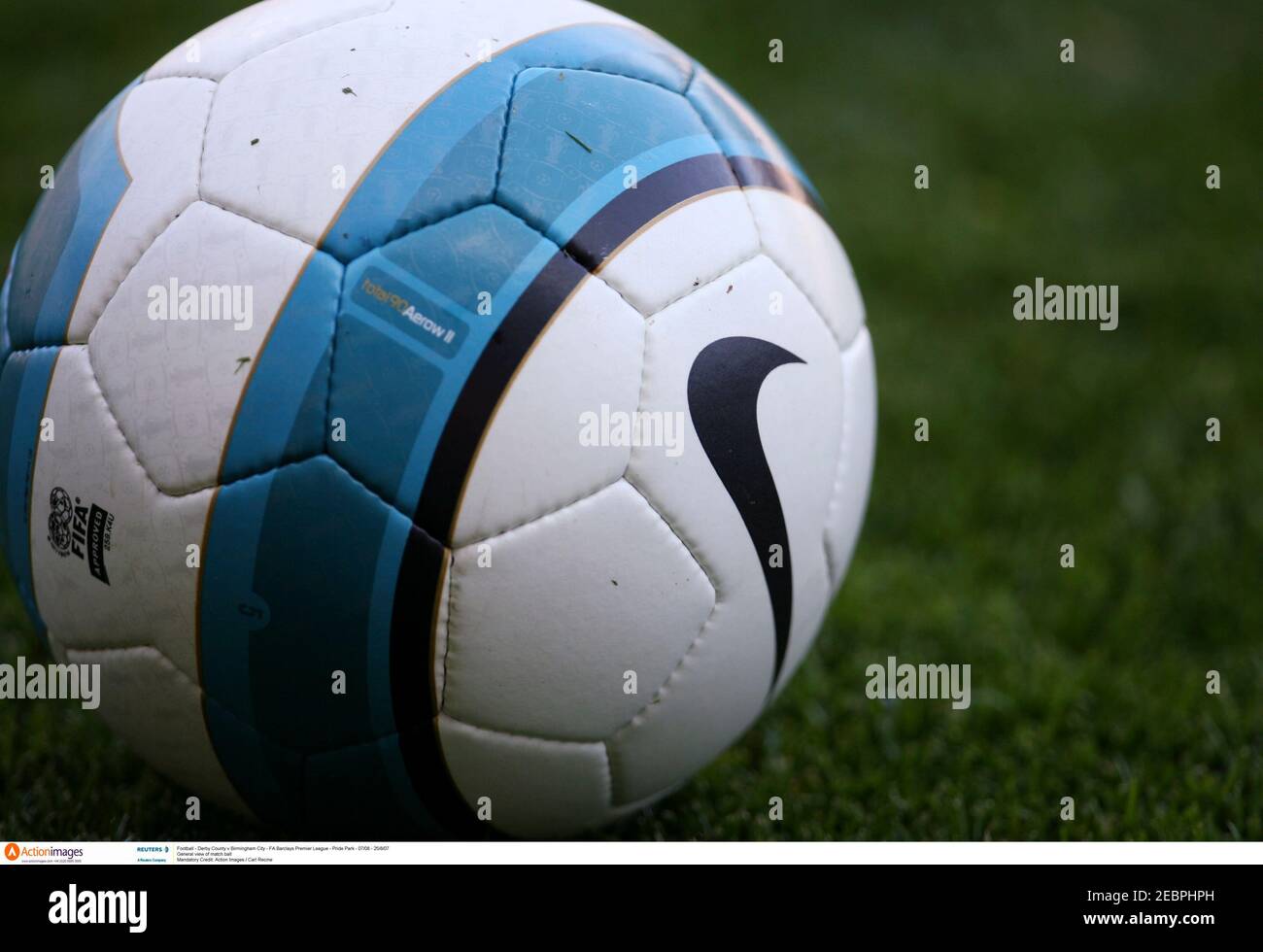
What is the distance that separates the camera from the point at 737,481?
1.98 meters

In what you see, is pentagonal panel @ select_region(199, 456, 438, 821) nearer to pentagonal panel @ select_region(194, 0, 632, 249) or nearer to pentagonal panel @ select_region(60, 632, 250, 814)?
pentagonal panel @ select_region(60, 632, 250, 814)

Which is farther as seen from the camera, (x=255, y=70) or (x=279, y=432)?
(x=255, y=70)

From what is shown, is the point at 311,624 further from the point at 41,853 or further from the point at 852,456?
the point at 852,456

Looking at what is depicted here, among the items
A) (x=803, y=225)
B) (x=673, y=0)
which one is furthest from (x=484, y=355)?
(x=673, y=0)

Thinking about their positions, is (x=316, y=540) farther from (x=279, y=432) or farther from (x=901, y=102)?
(x=901, y=102)

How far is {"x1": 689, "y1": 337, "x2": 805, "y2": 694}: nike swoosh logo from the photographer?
1.95m

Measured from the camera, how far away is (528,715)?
1.95 m

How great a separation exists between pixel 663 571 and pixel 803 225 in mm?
735

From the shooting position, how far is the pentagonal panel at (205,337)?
5.93 feet

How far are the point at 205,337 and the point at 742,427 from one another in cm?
87

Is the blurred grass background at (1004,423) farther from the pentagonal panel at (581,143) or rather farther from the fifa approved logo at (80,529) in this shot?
the pentagonal panel at (581,143)
